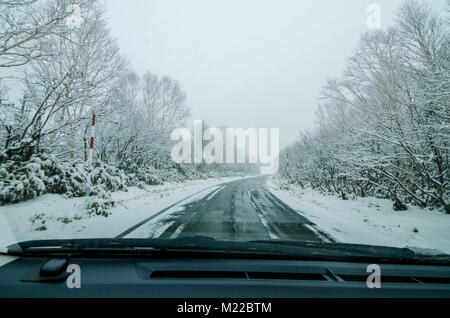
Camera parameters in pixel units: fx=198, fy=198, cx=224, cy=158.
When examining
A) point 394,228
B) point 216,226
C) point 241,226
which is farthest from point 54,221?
point 394,228

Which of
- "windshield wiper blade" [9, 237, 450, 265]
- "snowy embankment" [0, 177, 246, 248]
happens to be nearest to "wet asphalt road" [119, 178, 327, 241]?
"snowy embankment" [0, 177, 246, 248]

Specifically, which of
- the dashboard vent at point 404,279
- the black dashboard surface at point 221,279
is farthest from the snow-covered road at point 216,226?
the dashboard vent at point 404,279

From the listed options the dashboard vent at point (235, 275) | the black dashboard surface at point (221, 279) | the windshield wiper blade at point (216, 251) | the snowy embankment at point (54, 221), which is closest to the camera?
the black dashboard surface at point (221, 279)

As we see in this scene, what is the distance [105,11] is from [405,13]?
11.8 meters

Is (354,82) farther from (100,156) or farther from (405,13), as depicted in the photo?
(100,156)

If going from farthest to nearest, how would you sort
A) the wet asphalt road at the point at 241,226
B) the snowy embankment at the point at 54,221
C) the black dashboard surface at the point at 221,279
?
1. the wet asphalt road at the point at 241,226
2. the snowy embankment at the point at 54,221
3. the black dashboard surface at the point at 221,279

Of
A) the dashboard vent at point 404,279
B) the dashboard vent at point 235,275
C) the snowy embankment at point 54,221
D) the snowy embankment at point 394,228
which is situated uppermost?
the dashboard vent at point 235,275

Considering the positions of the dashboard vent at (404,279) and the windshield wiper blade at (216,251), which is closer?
the dashboard vent at (404,279)

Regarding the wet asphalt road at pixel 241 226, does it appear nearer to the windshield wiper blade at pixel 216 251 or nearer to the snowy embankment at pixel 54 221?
the snowy embankment at pixel 54 221

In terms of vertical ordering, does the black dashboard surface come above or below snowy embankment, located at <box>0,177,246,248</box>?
above

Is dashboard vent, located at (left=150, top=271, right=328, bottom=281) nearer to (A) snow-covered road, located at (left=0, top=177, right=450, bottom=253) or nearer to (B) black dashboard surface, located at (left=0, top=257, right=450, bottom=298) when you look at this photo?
(B) black dashboard surface, located at (left=0, top=257, right=450, bottom=298)

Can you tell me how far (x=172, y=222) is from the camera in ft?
17.5
